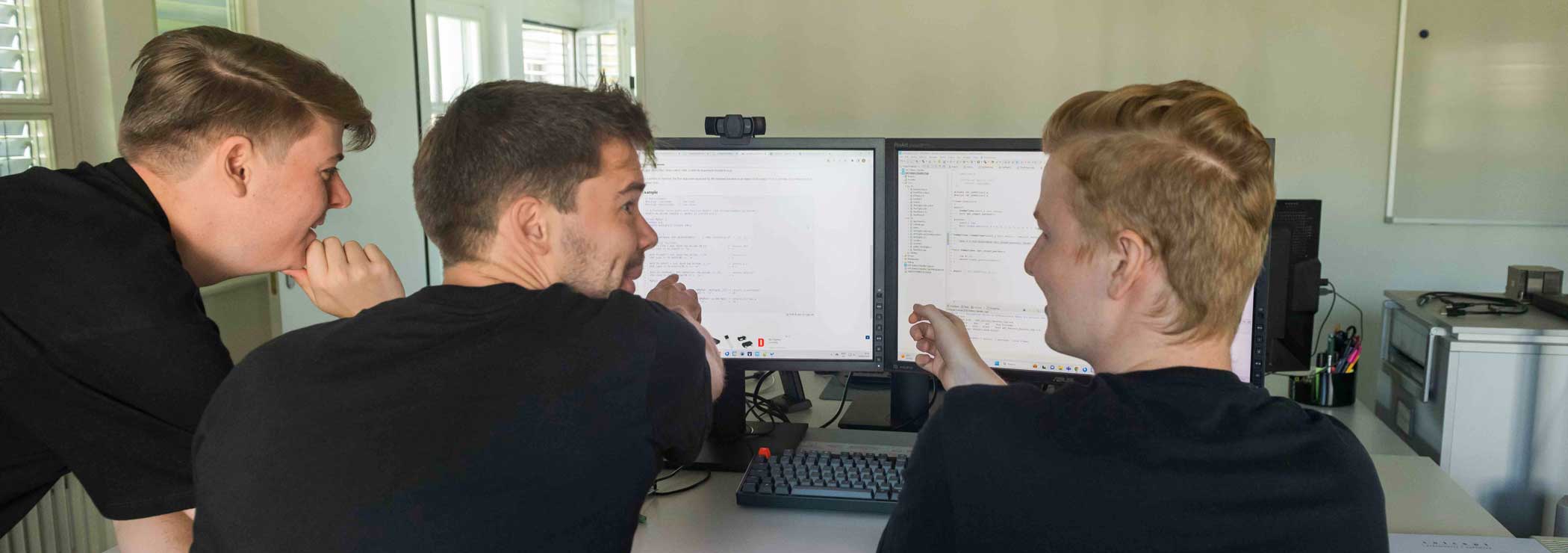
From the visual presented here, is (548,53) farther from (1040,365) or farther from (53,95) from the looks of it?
(1040,365)

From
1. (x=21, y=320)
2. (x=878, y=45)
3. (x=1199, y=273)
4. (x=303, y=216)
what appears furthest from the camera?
(x=878, y=45)

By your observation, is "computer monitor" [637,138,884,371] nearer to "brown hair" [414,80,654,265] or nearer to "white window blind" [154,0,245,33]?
"brown hair" [414,80,654,265]

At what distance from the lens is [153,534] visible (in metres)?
1.22

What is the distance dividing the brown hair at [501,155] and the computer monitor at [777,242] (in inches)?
20.3

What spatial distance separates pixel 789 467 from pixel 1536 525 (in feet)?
4.38

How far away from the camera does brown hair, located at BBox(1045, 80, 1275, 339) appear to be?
2.98 ft

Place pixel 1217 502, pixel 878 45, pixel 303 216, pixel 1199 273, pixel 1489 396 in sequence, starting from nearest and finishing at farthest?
pixel 1217 502, pixel 1199 273, pixel 303 216, pixel 1489 396, pixel 878 45

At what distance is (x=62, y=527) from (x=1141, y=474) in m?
2.61

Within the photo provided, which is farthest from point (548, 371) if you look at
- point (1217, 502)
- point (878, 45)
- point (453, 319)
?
point (878, 45)

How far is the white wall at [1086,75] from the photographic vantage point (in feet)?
10.5

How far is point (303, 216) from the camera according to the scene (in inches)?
51.8

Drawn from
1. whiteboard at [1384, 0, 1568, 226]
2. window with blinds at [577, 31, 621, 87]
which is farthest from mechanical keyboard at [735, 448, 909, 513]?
window with blinds at [577, 31, 621, 87]

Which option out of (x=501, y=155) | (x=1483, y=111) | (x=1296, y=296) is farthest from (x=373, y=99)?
(x=1483, y=111)

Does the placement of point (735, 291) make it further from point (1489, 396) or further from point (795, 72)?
point (795, 72)
